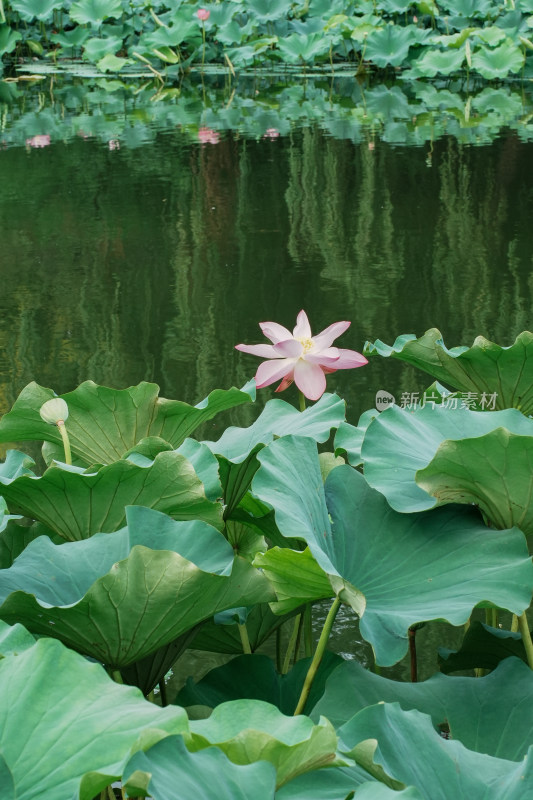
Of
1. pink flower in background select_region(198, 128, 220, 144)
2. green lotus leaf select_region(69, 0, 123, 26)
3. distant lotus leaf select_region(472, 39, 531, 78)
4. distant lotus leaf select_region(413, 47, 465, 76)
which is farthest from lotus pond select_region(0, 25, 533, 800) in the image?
green lotus leaf select_region(69, 0, 123, 26)

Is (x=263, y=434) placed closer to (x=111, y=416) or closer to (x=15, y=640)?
(x=111, y=416)

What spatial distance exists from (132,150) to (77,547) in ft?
15.6

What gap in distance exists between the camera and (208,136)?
228 inches

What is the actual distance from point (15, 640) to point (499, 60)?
772 cm

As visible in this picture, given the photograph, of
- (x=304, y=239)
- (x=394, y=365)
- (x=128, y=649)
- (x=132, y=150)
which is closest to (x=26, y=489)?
(x=128, y=649)

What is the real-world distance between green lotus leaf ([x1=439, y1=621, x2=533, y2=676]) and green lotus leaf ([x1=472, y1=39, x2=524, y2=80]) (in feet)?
23.7

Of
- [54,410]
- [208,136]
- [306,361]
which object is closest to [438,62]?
[208,136]

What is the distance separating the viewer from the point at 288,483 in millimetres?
891

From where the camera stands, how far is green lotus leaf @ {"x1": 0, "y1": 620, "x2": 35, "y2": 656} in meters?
0.73

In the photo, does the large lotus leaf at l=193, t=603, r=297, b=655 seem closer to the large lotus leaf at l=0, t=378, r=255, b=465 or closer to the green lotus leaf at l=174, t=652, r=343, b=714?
the green lotus leaf at l=174, t=652, r=343, b=714

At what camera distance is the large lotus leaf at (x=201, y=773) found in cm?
56

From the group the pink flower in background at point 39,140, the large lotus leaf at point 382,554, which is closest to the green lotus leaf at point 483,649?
the large lotus leaf at point 382,554

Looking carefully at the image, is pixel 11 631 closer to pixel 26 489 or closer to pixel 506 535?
pixel 26 489

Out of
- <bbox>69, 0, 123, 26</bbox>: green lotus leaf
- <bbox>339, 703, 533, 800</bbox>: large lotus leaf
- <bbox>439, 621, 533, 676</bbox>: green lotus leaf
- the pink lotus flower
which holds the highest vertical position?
<bbox>69, 0, 123, 26</bbox>: green lotus leaf
